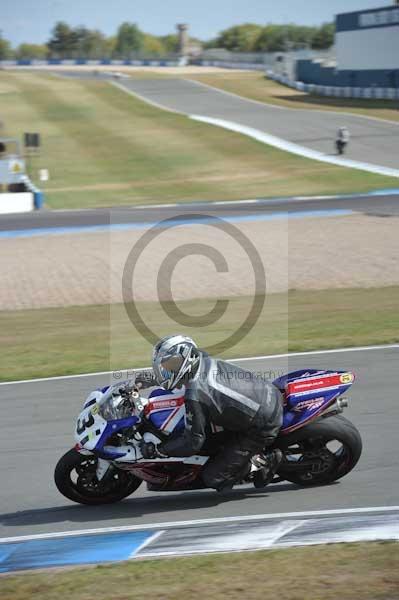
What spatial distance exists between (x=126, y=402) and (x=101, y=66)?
13588cm

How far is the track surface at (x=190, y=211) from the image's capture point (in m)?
29.2

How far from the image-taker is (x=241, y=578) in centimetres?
587

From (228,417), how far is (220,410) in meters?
0.12

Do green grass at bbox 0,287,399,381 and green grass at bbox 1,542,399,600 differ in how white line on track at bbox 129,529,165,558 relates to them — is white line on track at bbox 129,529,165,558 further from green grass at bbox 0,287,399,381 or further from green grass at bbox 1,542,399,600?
green grass at bbox 0,287,399,381

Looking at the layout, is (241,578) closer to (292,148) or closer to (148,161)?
(148,161)

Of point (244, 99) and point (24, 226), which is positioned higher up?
point (244, 99)

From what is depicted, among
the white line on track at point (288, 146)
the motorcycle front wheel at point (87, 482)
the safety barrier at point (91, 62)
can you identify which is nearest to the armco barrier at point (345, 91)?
A: the white line on track at point (288, 146)

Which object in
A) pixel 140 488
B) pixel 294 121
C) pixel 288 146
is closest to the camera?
pixel 140 488

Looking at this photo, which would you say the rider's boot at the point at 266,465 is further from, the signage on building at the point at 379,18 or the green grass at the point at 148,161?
the signage on building at the point at 379,18

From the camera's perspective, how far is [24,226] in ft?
94.6

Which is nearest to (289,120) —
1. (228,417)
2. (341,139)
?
(341,139)

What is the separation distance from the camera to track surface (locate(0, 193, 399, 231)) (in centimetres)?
2917

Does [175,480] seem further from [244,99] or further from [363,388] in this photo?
[244,99]

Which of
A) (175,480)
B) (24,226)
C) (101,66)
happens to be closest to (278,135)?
(24,226)
